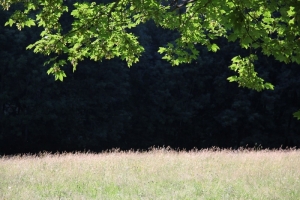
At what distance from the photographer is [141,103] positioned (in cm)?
3198

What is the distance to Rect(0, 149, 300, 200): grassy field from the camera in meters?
8.67

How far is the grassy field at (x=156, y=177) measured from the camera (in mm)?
8672

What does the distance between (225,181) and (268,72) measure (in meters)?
19.7

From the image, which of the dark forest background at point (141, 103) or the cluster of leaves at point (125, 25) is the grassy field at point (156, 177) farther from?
the dark forest background at point (141, 103)

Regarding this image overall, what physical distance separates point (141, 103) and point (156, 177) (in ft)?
71.3

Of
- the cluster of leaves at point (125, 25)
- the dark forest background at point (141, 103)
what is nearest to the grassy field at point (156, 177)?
the cluster of leaves at point (125, 25)

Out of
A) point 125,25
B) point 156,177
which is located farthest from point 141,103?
point 125,25

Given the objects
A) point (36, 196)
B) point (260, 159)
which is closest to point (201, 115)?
point (260, 159)

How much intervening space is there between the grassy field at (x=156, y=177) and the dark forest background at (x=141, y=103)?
50.3ft

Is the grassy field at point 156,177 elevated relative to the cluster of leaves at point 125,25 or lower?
lower

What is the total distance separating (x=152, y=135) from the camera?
32406 mm

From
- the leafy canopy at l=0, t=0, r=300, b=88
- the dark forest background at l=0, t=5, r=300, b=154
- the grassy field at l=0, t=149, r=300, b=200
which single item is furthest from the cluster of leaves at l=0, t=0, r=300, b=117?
the dark forest background at l=0, t=5, r=300, b=154

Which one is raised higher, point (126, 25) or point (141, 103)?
point (126, 25)

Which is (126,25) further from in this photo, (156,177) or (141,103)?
(141,103)
